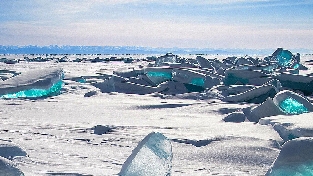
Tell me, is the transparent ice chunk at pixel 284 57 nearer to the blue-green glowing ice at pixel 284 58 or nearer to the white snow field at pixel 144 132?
the blue-green glowing ice at pixel 284 58

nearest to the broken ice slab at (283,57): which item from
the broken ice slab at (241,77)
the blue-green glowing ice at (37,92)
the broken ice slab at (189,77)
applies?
the broken ice slab at (241,77)

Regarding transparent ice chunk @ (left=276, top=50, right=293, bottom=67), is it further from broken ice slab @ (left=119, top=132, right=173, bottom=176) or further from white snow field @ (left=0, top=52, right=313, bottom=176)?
broken ice slab @ (left=119, top=132, right=173, bottom=176)

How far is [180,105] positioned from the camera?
379cm

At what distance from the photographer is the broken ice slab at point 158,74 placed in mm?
5863

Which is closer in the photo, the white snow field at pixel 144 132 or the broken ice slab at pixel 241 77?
the white snow field at pixel 144 132

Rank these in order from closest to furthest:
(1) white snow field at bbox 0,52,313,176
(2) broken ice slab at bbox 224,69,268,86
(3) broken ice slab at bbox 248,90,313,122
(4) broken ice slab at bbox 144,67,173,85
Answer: (1) white snow field at bbox 0,52,313,176 → (3) broken ice slab at bbox 248,90,313,122 → (2) broken ice slab at bbox 224,69,268,86 → (4) broken ice slab at bbox 144,67,173,85

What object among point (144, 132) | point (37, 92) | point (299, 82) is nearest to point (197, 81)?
point (299, 82)

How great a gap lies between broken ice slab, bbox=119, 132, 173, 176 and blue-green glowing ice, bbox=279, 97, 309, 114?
153 cm

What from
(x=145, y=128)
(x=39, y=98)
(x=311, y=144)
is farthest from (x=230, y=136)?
(x=39, y=98)

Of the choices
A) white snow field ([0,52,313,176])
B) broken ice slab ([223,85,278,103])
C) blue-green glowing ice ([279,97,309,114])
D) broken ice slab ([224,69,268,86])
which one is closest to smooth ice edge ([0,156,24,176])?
white snow field ([0,52,313,176])

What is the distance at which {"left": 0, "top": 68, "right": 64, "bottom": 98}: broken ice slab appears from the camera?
4.13 meters

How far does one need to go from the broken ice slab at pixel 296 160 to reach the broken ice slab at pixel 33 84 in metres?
3.41

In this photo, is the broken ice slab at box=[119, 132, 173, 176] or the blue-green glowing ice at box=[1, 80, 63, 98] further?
the blue-green glowing ice at box=[1, 80, 63, 98]

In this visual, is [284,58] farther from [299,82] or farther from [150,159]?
[150,159]
